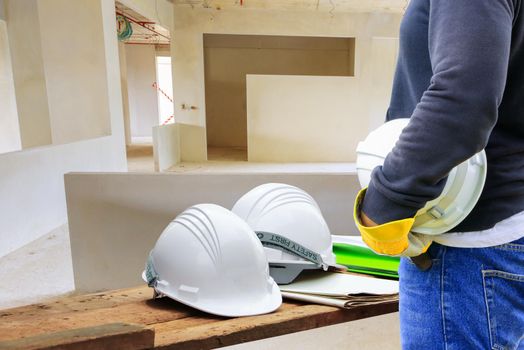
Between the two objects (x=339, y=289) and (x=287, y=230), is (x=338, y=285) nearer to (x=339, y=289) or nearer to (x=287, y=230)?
(x=339, y=289)

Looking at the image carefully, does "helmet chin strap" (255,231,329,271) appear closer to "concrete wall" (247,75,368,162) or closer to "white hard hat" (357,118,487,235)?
"white hard hat" (357,118,487,235)

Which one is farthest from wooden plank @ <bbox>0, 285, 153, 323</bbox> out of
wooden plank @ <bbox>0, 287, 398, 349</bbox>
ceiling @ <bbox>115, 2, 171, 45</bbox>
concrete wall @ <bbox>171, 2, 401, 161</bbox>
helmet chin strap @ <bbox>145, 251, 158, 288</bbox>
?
concrete wall @ <bbox>171, 2, 401, 161</bbox>

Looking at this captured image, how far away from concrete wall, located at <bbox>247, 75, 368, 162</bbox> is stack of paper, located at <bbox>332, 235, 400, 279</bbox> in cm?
563

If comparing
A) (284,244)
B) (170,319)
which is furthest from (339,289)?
(170,319)

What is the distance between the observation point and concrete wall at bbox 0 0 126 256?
257cm

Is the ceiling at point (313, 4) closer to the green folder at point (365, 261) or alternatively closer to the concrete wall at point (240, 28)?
the concrete wall at point (240, 28)

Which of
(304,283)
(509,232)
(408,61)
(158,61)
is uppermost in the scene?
(158,61)

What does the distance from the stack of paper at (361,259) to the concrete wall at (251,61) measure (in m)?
8.04

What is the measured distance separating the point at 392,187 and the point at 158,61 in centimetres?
1257

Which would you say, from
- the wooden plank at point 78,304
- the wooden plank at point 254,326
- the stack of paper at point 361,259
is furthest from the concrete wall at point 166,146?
the wooden plank at point 254,326

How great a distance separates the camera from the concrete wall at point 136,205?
1842 mm

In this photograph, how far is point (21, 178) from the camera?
2676 mm

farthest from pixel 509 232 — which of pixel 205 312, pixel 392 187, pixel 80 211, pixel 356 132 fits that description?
pixel 356 132

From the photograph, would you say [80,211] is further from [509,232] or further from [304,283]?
[509,232]
